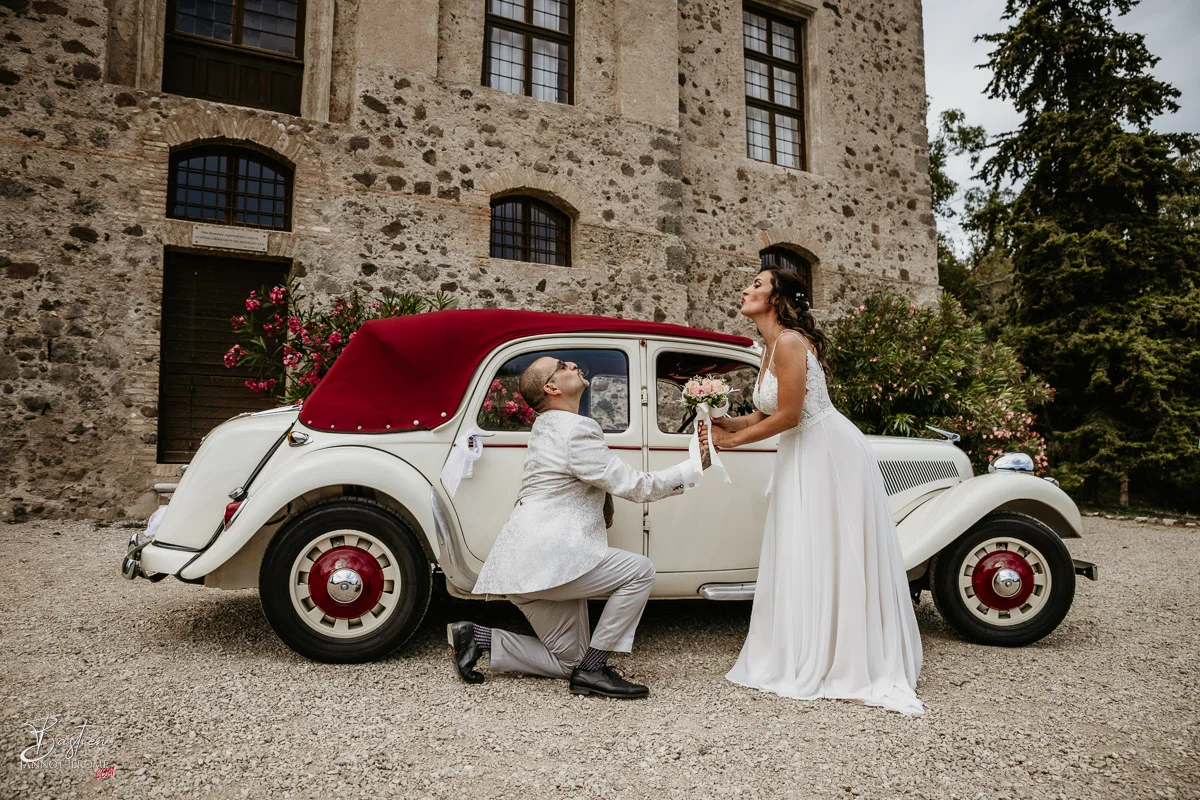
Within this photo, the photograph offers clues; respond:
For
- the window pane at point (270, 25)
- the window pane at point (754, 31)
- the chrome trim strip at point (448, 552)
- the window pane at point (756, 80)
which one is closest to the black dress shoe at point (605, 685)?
the chrome trim strip at point (448, 552)

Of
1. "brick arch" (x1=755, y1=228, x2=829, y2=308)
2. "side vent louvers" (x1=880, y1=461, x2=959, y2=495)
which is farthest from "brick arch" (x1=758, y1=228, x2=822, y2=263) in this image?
"side vent louvers" (x1=880, y1=461, x2=959, y2=495)

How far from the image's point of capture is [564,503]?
10.5ft

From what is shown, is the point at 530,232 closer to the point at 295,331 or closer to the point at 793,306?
the point at 295,331

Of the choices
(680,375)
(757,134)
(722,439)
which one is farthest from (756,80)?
(722,439)

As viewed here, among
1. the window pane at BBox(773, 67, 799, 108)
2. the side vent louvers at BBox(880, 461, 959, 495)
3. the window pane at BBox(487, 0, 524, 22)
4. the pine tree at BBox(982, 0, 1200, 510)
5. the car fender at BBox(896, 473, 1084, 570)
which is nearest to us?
the car fender at BBox(896, 473, 1084, 570)

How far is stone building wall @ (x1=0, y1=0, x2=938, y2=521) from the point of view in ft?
24.4

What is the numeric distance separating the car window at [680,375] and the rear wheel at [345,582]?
4.73 feet

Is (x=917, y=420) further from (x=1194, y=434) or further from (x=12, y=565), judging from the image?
(x=12, y=565)

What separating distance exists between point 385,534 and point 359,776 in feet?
4.11

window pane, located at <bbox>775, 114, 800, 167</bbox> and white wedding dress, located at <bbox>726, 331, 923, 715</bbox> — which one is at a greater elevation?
window pane, located at <bbox>775, 114, 800, 167</bbox>

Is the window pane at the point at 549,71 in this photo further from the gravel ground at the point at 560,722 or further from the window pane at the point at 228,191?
the gravel ground at the point at 560,722

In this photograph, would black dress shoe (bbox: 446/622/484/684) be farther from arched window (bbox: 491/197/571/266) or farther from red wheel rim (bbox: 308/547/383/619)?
arched window (bbox: 491/197/571/266)

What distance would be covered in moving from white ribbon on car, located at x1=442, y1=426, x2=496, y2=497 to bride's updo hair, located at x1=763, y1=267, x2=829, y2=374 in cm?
157

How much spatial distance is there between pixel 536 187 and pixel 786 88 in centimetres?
551
